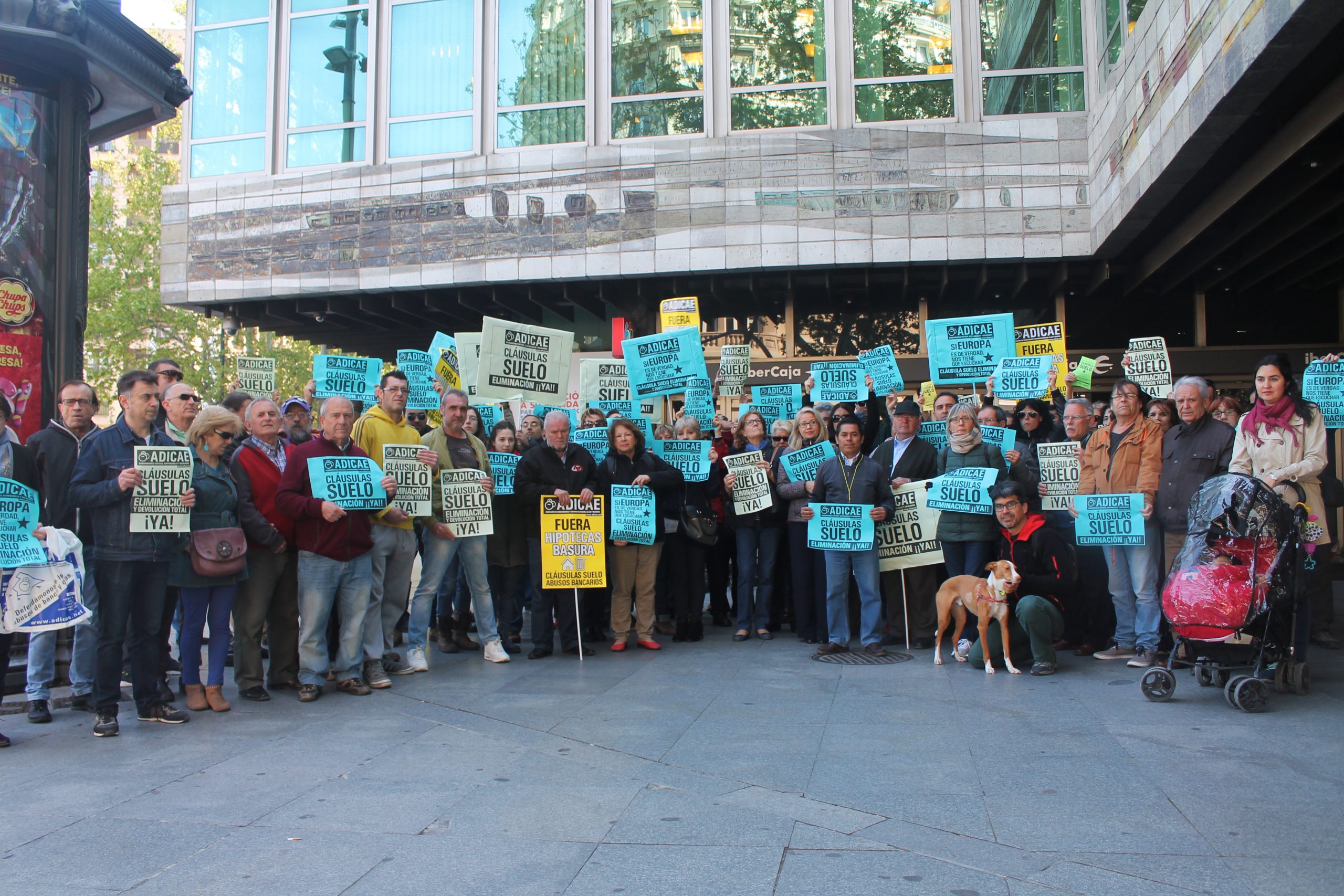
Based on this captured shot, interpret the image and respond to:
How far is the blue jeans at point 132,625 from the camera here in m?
6.25

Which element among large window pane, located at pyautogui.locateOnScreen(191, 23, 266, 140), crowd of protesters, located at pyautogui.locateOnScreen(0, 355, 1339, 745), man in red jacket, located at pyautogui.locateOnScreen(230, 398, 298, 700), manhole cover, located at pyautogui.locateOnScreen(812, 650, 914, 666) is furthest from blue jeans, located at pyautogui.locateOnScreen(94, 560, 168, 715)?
large window pane, located at pyautogui.locateOnScreen(191, 23, 266, 140)

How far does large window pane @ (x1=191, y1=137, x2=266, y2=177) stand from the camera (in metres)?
20.3

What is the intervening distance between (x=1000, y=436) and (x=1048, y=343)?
91.2 inches

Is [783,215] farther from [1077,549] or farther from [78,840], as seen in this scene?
[78,840]

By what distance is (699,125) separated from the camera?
1834 cm

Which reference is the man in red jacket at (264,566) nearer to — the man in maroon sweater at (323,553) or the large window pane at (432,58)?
the man in maroon sweater at (323,553)

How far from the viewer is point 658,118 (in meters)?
18.5

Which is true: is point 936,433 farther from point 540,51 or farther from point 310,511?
point 540,51

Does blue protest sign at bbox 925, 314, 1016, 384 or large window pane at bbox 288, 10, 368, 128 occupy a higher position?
large window pane at bbox 288, 10, 368, 128

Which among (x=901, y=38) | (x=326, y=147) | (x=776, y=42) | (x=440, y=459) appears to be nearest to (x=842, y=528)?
(x=440, y=459)

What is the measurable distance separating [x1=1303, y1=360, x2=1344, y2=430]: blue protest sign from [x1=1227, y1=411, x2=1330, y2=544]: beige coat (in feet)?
7.18

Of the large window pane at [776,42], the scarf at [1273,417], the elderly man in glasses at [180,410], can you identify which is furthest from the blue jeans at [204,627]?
the large window pane at [776,42]

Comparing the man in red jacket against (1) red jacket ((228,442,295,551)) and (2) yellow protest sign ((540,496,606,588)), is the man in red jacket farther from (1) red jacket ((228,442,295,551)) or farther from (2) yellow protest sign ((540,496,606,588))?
(2) yellow protest sign ((540,496,606,588))

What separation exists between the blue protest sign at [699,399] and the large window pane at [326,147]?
12229 mm
